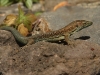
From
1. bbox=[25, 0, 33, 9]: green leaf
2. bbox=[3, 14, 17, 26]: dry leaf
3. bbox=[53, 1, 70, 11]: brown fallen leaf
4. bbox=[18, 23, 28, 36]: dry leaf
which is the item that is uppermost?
bbox=[3, 14, 17, 26]: dry leaf

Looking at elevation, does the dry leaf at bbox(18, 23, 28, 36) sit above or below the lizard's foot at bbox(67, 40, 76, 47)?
below

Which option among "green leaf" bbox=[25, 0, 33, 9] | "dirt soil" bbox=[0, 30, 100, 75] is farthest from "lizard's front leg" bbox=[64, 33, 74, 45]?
"green leaf" bbox=[25, 0, 33, 9]

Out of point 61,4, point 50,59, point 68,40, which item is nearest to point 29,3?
point 61,4

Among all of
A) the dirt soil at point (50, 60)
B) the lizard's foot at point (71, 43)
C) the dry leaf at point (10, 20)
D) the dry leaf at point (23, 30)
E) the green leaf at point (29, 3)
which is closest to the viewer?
the dirt soil at point (50, 60)

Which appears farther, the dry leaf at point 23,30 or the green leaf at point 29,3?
the green leaf at point 29,3

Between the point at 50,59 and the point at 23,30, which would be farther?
the point at 23,30

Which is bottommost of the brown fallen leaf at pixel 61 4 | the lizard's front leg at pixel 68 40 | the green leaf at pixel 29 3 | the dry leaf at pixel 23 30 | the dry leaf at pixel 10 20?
the brown fallen leaf at pixel 61 4

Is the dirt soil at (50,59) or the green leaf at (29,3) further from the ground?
the dirt soil at (50,59)

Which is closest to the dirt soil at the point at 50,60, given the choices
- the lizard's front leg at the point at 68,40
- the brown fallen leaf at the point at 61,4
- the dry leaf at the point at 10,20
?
the lizard's front leg at the point at 68,40

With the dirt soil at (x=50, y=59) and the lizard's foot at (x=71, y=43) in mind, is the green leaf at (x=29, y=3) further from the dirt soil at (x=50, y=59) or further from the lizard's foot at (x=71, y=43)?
the lizard's foot at (x=71, y=43)

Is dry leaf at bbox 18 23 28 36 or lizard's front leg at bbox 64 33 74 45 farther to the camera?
dry leaf at bbox 18 23 28 36

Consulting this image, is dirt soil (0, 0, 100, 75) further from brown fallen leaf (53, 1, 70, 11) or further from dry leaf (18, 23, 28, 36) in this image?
brown fallen leaf (53, 1, 70, 11)

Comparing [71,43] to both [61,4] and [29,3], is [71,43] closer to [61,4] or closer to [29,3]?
[29,3]
